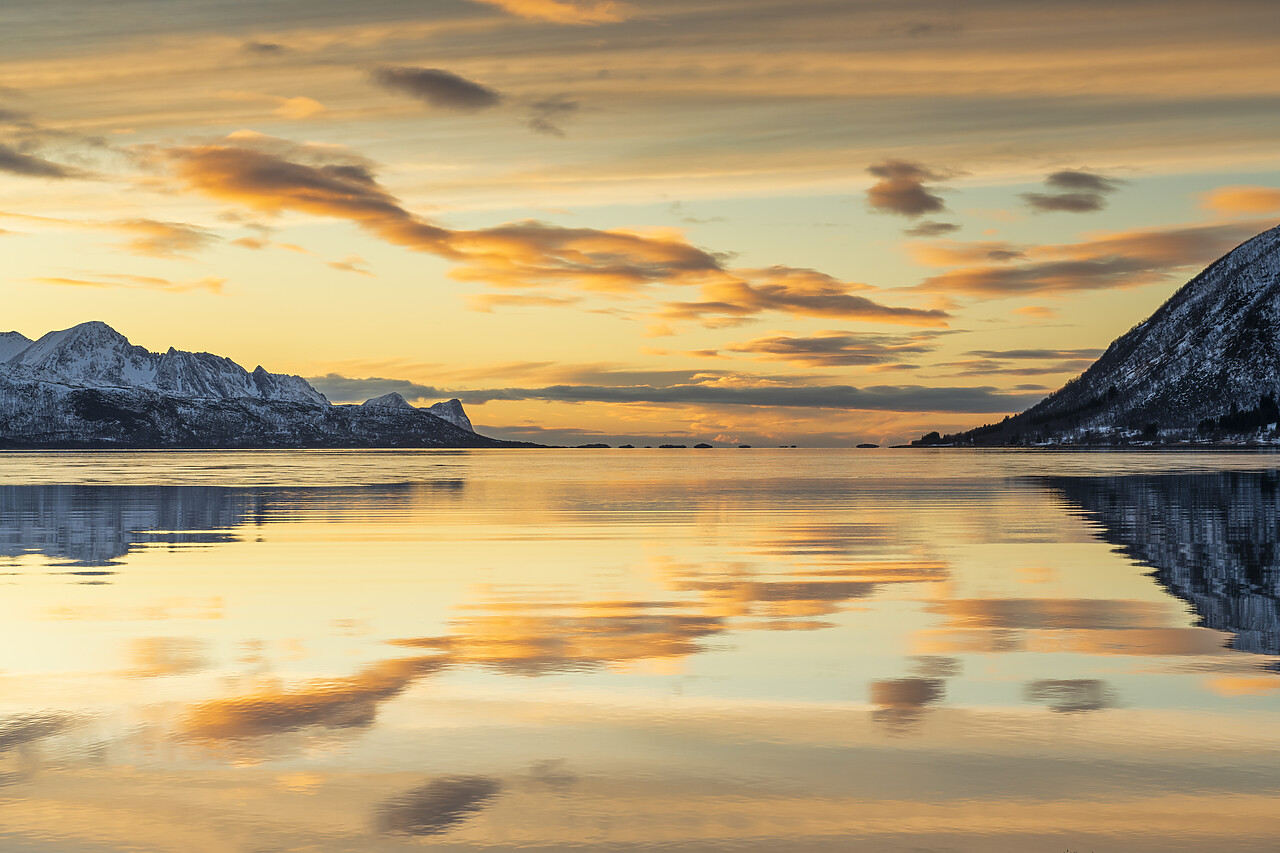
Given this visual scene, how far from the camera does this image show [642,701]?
1470 centimetres

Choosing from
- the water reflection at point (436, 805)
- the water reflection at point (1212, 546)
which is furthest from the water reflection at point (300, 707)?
the water reflection at point (1212, 546)

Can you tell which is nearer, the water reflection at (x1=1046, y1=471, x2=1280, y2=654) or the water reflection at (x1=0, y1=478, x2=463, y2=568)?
the water reflection at (x1=1046, y1=471, x2=1280, y2=654)

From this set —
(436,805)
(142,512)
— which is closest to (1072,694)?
(436,805)

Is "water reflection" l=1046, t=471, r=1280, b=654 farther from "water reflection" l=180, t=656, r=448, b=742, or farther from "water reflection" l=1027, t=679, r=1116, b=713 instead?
"water reflection" l=180, t=656, r=448, b=742

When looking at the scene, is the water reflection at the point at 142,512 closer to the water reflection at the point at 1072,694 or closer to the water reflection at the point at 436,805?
the water reflection at the point at 436,805

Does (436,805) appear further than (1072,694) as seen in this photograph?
No

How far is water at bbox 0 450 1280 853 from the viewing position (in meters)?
10.1

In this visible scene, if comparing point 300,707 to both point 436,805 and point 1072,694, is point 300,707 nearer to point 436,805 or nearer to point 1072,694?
point 436,805

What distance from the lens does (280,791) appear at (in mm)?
10969

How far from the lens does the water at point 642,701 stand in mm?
10148

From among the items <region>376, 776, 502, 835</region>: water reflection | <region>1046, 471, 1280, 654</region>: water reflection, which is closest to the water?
<region>376, 776, 502, 835</region>: water reflection

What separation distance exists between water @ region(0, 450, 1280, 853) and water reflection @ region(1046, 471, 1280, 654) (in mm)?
194

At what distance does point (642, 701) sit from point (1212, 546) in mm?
26201

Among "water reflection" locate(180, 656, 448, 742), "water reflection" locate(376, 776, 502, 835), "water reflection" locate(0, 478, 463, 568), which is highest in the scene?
"water reflection" locate(0, 478, 463, 568)
